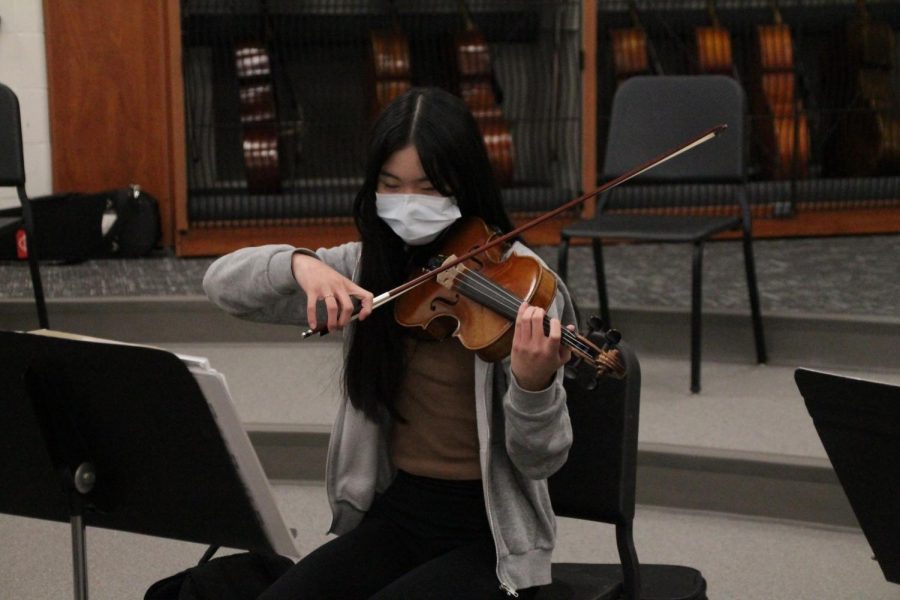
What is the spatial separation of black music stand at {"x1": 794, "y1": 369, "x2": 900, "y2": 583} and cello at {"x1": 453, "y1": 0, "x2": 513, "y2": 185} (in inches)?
146

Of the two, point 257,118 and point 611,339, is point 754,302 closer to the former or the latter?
point 611,339

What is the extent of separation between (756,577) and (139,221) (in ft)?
9.60

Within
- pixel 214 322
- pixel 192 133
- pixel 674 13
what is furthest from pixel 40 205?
pixel 674 13

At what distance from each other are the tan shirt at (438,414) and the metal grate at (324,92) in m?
3.17

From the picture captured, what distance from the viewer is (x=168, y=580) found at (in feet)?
6.09

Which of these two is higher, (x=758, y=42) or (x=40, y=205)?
(x=758, y=42)

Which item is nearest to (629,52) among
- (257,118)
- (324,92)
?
(324,92)

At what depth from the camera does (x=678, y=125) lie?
3816mm

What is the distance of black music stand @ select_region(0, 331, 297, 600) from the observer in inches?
61.3

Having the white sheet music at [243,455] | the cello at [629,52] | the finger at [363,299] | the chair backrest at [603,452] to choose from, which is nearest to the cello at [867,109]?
the cello at [629,52]

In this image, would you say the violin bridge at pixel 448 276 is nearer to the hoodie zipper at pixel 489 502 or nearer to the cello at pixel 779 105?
the hoodie zipper at pixel 489 502

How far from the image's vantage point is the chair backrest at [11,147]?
3.59m

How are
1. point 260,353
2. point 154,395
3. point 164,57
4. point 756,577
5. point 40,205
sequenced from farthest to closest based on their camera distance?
1. point 164,57
2. point 40,205
3. point 260,353
4. point 756,577
5. point 154,395

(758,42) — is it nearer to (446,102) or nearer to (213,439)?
(446,102)
